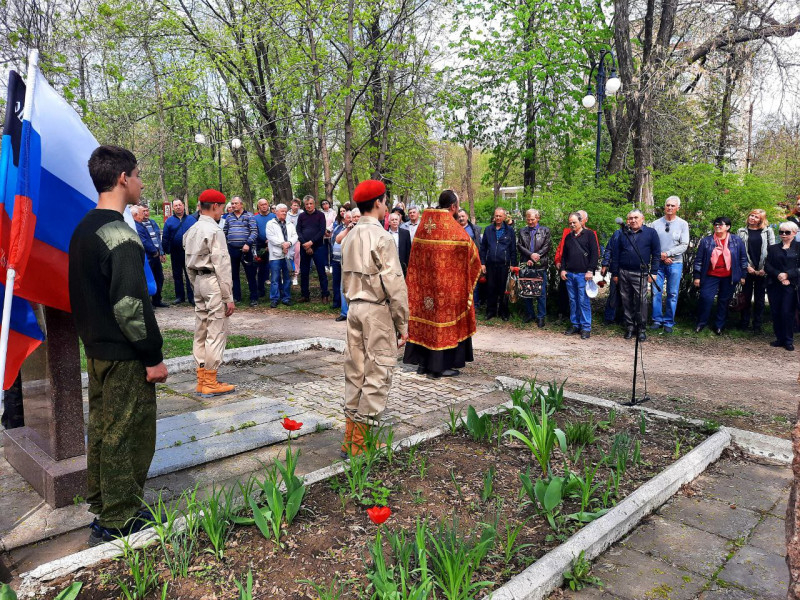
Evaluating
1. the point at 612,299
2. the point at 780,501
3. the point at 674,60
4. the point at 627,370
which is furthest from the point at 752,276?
the point at 780,501

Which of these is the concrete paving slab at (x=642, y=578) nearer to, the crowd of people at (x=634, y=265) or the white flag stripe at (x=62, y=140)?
the white flag stripe at (x=62, y=140)

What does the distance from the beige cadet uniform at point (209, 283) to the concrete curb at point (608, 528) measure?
4239 millimetres

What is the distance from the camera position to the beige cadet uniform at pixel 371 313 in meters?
4.62

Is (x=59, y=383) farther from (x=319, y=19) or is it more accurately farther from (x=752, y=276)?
(x=319, y=19)

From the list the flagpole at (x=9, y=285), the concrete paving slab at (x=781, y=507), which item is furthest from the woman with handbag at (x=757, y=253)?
the flagpole at (x=9, y=285)

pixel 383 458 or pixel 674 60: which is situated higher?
pixel 674 60

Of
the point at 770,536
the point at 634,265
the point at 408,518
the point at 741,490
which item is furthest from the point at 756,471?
the point at 634,265

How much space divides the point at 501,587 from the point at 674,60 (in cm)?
1318

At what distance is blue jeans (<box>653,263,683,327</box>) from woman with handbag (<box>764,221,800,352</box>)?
4.42 ft

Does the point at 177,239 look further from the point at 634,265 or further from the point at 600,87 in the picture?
the point at 600,87

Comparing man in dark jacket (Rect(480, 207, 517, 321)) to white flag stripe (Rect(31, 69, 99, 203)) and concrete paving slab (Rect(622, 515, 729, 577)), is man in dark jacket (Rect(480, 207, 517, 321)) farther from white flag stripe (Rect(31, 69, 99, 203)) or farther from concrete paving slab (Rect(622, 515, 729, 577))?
white flag stripe (Rect(31, 69, 99, 203))

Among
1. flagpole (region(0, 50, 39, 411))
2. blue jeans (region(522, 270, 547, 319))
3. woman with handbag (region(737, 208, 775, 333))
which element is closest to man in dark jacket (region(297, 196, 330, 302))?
blue jeans (region(522, 270, 547, 319))

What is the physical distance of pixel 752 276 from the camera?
1023cm

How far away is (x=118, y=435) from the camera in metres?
3.26
